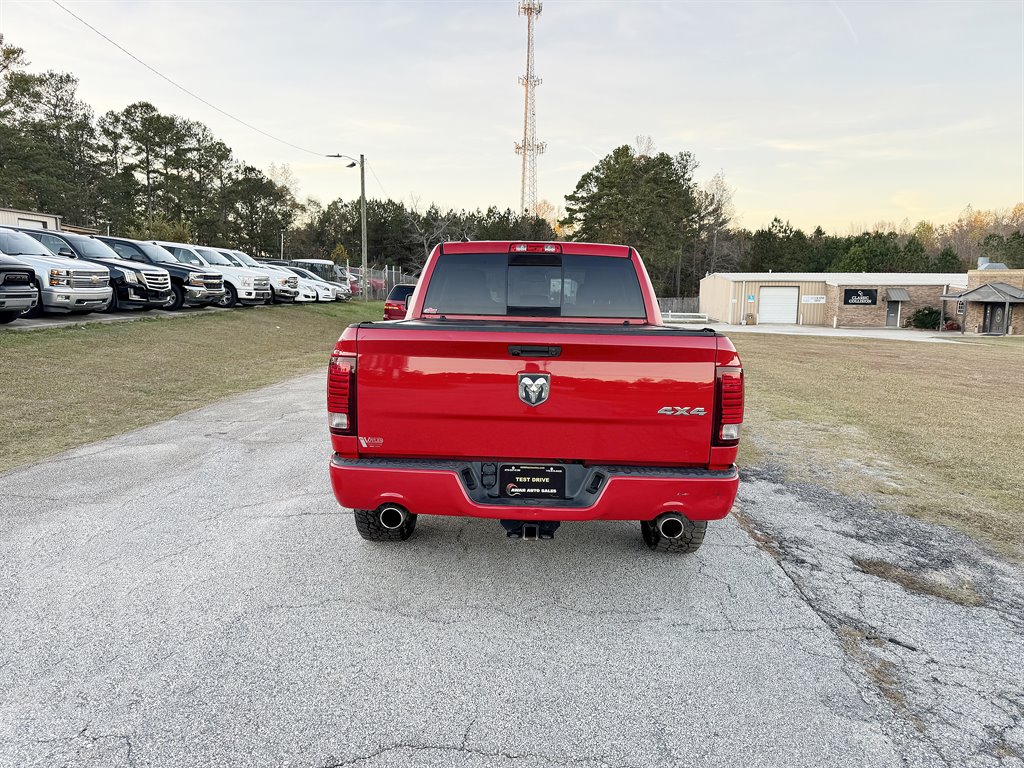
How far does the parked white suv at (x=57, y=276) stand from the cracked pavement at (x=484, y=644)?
11.1m

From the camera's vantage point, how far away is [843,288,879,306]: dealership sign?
1834 inches

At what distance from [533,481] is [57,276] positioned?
48.5 feet

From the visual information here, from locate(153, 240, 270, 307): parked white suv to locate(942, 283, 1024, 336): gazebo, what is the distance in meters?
42.0

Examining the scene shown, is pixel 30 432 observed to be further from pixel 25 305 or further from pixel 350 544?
pixel 25 305

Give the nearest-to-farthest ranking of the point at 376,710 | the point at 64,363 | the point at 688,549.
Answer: the point at 376,710, the point at 688,549, the point at 64,363

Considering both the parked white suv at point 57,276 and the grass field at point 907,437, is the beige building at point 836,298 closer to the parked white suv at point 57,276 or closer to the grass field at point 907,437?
Answer: the grass field at point 907,437

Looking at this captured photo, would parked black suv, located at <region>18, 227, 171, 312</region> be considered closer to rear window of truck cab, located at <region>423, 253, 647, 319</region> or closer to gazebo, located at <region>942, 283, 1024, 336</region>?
rear window of truck cab, located at <region>423, 253, 647, 319</region>

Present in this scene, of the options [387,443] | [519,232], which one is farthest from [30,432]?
[519,232]

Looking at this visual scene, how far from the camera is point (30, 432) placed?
712 cm

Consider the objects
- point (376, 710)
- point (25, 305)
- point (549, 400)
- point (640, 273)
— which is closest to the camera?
point (376, 710)

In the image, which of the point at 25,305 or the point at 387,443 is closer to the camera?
the point at 387,443

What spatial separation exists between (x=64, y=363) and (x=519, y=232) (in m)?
59.0

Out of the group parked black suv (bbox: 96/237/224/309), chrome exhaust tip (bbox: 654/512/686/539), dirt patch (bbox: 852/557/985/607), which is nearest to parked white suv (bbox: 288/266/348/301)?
parked black suv (bbox: 96/237/224/309)

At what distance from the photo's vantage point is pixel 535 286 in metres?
4.71
